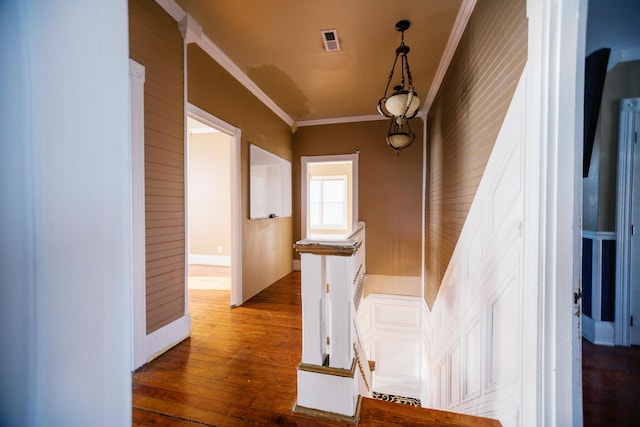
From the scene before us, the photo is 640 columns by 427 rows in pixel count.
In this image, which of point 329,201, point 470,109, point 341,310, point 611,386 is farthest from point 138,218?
point 329,201

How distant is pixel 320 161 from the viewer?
4.81 m

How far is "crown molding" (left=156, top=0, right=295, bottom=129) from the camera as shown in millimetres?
2072

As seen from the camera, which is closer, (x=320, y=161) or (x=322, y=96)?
(x=322, y=96)

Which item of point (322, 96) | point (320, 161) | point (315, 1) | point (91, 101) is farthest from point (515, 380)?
point (320, 161)

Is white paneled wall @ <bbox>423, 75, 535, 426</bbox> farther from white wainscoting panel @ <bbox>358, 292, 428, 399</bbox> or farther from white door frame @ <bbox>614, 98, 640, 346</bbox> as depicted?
white wainscoting panel @ <bbox>358, 292, 428, 399</bbox>

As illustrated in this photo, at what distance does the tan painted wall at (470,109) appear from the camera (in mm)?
1424

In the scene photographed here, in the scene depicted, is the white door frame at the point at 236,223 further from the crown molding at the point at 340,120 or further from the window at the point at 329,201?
the window at the point at 329,201

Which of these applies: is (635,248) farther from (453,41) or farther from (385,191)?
(385,191)

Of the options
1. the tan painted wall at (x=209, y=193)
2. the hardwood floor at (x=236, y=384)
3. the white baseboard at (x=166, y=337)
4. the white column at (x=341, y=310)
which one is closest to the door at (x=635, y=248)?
the hardwood floor at (x=236, y=384)

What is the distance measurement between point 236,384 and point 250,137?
2.77 metres

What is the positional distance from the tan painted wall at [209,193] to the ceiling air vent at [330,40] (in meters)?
3.37

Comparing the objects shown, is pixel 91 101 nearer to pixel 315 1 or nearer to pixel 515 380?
pixel 515 380

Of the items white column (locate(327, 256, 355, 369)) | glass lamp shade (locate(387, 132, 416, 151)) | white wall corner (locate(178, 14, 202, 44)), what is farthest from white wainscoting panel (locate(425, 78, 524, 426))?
white wall corner (locate(178, 14, 202, 44))

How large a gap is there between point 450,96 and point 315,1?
5.49 feet
